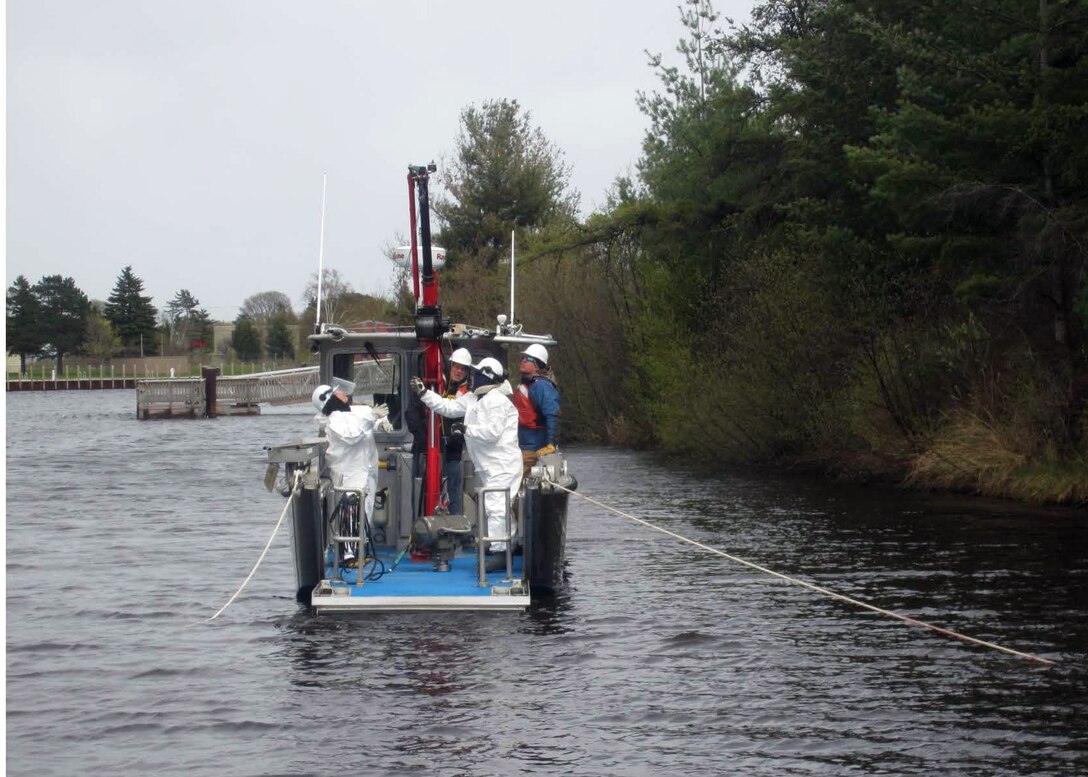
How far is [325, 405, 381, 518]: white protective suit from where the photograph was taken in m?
13.6

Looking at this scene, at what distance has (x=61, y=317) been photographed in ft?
448

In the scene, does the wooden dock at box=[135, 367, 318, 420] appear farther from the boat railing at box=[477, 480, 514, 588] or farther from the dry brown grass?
the boat railing at box=[477, 480, 514, 588]

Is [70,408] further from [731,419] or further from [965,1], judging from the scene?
[965,1]

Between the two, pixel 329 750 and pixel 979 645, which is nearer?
pixel 329 750

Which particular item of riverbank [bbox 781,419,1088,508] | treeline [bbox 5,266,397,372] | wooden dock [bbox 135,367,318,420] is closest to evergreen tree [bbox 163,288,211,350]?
treeline [bbox 5,266,397,372]

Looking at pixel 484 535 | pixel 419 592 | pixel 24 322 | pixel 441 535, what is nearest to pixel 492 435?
pixel 484 535

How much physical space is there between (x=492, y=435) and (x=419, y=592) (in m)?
1.50

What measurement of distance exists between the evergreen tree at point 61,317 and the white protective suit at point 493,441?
129432mm

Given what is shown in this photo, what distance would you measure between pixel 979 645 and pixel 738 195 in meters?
20.7

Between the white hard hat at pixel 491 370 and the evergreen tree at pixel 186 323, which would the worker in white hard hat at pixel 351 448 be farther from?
the evergreen tree at pixel 186 323

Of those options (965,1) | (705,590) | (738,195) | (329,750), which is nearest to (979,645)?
(705,590)

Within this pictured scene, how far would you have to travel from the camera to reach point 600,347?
132ft

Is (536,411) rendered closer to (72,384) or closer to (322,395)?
(322,395)

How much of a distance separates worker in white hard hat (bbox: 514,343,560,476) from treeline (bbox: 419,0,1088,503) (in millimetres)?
9639
